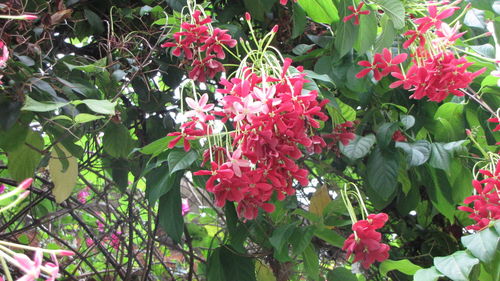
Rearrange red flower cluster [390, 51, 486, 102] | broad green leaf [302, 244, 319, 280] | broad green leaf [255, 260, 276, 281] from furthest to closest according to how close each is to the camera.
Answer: broad green leaf [255, 260, 276, 281], broad green leaf [302, 244, 319, 280], red flower cluster [390, 51, 486, 102]

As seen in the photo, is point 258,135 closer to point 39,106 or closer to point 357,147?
point 39,106

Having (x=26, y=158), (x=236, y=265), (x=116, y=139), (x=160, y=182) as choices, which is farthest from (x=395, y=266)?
(x=26, y=158)

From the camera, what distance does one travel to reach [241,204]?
0.79m

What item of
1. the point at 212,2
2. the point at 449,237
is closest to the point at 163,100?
the point at 212,2

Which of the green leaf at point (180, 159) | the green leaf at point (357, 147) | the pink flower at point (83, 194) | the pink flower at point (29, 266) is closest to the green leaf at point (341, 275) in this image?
the green leaf at point (357, 147)

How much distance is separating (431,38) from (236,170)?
0.49 meters

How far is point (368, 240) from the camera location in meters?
0.84

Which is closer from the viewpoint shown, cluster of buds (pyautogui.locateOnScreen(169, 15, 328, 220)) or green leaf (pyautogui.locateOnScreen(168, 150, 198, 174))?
cluster of buds (pyautogui.locateOnScreen(169, 15, 328, 220))

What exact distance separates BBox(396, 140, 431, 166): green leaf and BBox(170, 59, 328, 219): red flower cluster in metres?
0.38

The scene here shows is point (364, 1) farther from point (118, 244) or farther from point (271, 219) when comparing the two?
point (118, 244)

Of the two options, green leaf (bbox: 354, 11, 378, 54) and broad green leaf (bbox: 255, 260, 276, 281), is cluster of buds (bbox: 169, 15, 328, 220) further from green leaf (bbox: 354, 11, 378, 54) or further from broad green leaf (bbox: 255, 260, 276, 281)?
broad green leaf (bbox: 255, 260, 276, 281)

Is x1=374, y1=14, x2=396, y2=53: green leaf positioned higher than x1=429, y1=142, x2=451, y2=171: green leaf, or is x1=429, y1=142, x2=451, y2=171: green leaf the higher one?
x1=374, y1=14, x2=396, y2=53: green leaf

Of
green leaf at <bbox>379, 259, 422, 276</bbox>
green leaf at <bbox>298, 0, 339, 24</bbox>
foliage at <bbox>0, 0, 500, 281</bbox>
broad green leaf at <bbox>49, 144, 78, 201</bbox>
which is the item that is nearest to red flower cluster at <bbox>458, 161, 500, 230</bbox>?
foliage at <bbox>0, 0, 500, 281</bbox>

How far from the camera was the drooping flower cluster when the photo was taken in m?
0.92
